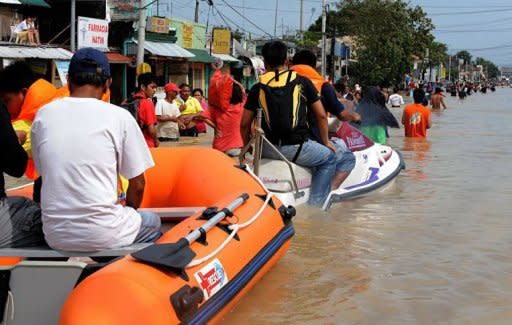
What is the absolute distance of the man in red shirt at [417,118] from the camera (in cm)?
1469

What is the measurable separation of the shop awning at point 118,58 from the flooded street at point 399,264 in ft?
55.9

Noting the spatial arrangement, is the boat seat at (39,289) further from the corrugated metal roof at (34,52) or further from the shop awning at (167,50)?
the shop awning at (167,50)

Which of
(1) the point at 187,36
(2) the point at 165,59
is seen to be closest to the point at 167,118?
(2) the point at 165,59

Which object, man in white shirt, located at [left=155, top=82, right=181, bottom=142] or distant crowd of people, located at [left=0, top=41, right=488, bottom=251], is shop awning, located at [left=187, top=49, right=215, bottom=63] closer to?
man in white shirt, located at [left=155, top=82, right=181, bottom=142]

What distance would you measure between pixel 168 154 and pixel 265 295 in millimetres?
1368

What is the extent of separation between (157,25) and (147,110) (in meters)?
22.6

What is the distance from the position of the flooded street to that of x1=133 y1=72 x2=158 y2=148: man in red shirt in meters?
1.88

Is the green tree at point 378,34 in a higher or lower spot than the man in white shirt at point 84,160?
higher

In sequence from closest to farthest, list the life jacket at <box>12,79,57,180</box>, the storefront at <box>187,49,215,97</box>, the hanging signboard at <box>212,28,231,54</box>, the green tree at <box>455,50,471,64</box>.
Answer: the life jacket at <box>12,79,57,180</box> → the storefront at <box>187,49,215,97</box> → the hanging signboard at <box>212,28,231,54</box> → the green tree at <box>455,50,471,64</box>

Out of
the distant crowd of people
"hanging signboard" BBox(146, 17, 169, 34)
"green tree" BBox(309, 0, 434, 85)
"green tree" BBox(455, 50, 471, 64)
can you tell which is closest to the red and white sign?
"hanging signboard" BBox(146, 17, 169, 34)

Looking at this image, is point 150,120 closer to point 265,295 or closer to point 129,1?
point 265,295

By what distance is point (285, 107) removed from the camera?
6453 millimetres

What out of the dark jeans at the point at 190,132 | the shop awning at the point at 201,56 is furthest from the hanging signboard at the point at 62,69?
the shop awning at the point at 201,56

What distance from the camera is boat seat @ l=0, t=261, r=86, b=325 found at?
330 centimetres
